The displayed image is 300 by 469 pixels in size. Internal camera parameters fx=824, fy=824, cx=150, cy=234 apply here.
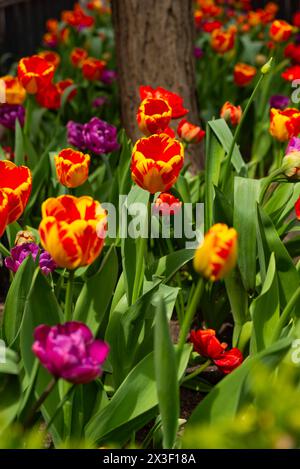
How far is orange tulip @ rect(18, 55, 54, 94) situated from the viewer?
8.90ft

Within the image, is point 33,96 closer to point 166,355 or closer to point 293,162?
point 293,162

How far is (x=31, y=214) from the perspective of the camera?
119 inches

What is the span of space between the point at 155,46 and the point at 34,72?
41.7 inches

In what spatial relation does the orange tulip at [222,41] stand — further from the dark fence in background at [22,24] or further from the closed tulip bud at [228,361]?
the closed tulip bud at [228,361]

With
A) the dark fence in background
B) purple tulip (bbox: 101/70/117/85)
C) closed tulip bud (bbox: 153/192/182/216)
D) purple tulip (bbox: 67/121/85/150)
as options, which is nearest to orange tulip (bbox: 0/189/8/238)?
closed tulip bud (bbox: 153/192/182/216)

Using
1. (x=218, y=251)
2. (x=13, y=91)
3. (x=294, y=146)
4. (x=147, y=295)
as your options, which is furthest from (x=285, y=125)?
(x=13, y=91)

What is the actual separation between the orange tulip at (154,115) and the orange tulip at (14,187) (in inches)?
16.8

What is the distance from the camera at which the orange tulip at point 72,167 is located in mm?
1882

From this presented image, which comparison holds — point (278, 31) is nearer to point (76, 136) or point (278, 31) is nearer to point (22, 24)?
point (76, 136)

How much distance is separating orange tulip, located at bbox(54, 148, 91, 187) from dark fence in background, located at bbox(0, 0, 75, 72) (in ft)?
15.0

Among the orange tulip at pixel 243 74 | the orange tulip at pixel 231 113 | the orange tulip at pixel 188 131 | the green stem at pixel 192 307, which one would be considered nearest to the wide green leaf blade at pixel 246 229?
the orange tulip at pixel 188 131

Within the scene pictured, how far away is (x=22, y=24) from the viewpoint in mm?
6699
